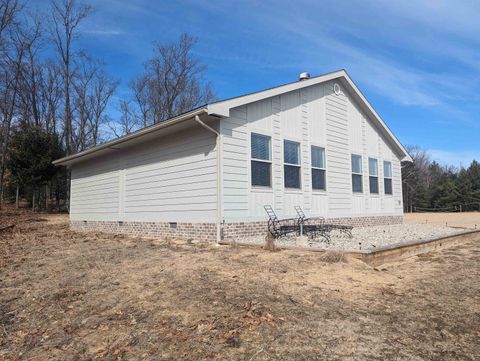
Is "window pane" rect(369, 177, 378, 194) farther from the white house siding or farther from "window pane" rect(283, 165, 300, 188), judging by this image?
"window pane" rect(283, 165, 300, 188)

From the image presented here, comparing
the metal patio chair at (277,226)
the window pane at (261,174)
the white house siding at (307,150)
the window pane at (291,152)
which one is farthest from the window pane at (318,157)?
the metal patio chair at (277,226)

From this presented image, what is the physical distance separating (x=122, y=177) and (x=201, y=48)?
21.0m

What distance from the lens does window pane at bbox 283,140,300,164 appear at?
10.3 metres

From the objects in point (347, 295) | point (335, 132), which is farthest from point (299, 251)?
point (335, 132)

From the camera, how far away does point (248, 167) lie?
9.12m

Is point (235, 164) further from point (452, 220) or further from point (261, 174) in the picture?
point (452, 220)

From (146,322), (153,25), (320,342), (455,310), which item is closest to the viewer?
(320,342)

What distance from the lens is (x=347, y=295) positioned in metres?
4.37

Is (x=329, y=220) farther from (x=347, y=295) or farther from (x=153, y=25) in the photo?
(x=153, y=25)

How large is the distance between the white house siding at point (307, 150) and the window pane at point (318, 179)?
0.80 feet

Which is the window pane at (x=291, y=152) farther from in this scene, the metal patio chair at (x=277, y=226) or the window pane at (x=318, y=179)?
the metal patio chair at (x=277, y=226)

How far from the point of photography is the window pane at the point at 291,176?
33.5 feet

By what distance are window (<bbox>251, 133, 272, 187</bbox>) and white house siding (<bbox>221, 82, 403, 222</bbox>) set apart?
15 centimetres

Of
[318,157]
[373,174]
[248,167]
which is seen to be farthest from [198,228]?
[373,174]
